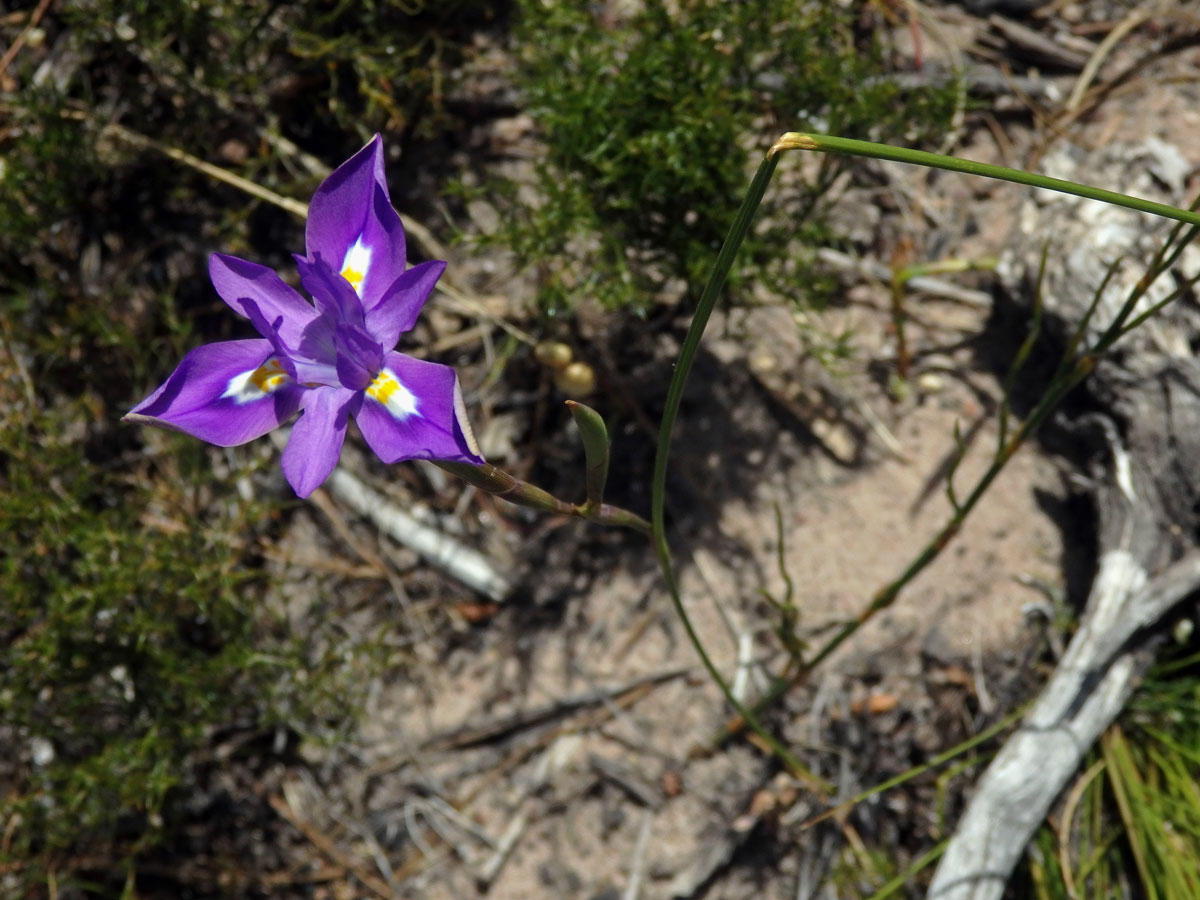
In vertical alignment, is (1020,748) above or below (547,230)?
below

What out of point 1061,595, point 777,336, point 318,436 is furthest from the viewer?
point 777,336

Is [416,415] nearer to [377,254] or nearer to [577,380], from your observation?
[377,254]

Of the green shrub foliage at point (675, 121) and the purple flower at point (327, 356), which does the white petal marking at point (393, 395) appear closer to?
the purple flower at point (327, 356)

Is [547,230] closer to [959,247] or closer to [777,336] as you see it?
[777,336]

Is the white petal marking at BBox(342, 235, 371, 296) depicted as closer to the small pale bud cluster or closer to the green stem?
the green stem

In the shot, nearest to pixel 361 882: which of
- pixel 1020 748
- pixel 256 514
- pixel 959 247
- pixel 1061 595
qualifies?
pixel 256 514

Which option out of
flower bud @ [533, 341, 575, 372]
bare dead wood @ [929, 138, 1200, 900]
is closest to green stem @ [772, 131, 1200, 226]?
bare dead wood @ [929, 138, 1200, 900]
